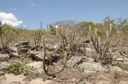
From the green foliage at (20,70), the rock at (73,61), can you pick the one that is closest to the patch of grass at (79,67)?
the rock at (73,61)

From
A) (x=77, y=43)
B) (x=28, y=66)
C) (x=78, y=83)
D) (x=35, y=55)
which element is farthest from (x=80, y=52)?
(x=78, y=83)

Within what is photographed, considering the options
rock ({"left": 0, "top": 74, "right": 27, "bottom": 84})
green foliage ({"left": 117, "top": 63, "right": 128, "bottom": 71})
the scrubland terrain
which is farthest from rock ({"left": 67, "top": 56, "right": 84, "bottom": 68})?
rock ({"left": 0, "top": 74, "right": 27, "bottom": 84})

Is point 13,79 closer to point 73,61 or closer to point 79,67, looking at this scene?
point 79,67

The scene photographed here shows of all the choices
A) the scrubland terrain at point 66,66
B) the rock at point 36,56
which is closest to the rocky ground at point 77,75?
the scrubland terrain at point 66,66

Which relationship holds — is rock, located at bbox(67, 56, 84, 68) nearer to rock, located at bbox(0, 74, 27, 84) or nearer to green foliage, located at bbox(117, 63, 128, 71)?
green foliage, located at bbox(117, 63, 128, 71)

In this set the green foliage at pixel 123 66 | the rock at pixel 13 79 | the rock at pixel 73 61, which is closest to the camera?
the rock at pixel 13 79

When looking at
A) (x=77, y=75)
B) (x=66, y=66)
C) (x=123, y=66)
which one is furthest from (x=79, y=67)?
(x=123, y=66)

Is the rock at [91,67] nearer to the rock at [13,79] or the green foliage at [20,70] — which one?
the green foliage at [20,70]

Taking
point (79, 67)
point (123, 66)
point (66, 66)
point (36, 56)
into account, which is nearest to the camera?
point (79, 67)

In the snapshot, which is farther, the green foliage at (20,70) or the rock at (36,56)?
the rock at (36,56)

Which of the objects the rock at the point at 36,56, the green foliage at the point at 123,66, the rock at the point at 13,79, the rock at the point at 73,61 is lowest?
the rock at the point at 13,79

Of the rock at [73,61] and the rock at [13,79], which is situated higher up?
the rock at [73,61]

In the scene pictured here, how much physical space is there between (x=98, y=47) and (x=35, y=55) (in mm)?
2516

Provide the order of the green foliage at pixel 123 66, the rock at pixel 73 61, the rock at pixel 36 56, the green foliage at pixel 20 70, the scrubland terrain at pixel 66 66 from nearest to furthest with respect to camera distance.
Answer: the scrubland terrain at pixel 66 66 → the green foliage at pixel 20 70 → the rock at pixel 73 61 → the green foliage at pixel 123 66 → the rock at pixel 36 56
